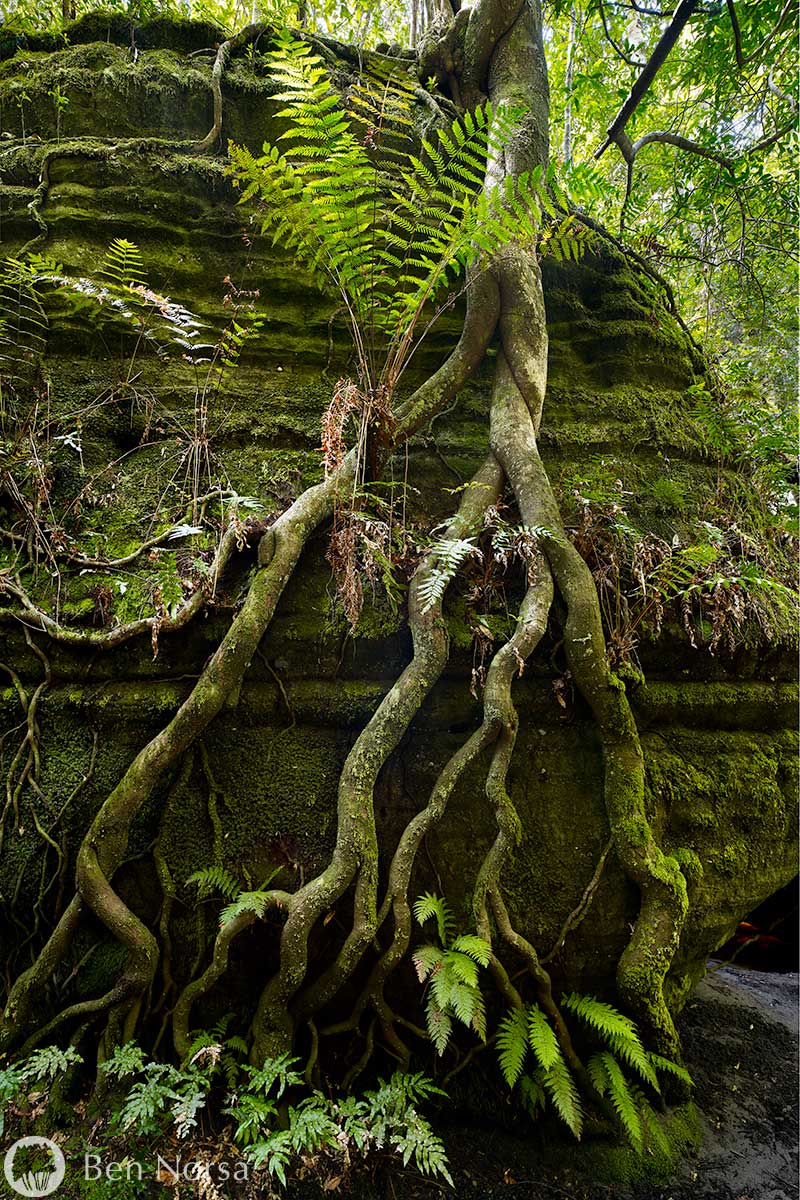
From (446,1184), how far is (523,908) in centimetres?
95

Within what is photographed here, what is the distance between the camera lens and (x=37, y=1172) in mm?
1729

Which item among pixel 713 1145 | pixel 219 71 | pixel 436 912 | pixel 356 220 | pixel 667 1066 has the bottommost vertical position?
pixel 713 1145

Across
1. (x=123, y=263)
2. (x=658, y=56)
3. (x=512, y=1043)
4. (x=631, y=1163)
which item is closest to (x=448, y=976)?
(x=512, y=1043)

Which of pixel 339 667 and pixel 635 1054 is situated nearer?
pixel 635 1054

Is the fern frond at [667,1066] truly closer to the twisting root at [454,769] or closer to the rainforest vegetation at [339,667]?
the rainforest vegetation at [339,667]

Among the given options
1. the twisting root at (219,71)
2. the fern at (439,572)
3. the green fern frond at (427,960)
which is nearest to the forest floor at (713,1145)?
the green fern frond at (427,960)

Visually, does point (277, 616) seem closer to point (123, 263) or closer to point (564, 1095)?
point (564, 1095)

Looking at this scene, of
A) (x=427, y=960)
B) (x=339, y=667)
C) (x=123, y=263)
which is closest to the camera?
(x=427, y=960)

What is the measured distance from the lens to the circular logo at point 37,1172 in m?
1.69

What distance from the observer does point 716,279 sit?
266 inches

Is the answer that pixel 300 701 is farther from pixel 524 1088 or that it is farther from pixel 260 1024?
pixel 524 1088

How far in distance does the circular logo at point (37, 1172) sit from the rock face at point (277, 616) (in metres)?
0.39

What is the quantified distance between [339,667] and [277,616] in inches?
14.4

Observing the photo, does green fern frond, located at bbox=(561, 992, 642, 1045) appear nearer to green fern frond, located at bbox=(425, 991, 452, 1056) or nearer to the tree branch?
green fern frond, located at bbox=(425, 991, 452, 1056)
